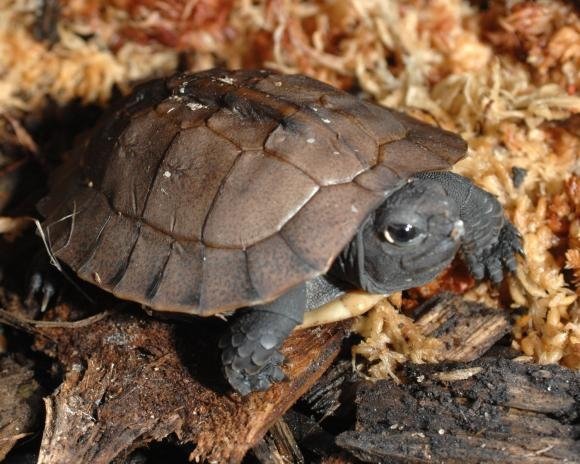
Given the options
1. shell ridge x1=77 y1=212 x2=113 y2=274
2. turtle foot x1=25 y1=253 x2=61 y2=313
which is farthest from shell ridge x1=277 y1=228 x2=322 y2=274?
turtle foot x1=25 y1=253 x2=61 y2=313

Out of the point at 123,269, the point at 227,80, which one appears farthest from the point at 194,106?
the point at 123,269

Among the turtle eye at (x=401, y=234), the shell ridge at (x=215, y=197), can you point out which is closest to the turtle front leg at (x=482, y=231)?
the turtle eye at (x=401, y=234)

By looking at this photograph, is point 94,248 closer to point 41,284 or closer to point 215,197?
point 41,284

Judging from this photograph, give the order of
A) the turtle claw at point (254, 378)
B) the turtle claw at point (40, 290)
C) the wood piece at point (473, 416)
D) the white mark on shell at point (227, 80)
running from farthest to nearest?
the turtle claw at point (40, 290) < the white mark on shell at point (227, 80) < the turtle claw at point (254, 378) < the wood piece at point (473, 416)

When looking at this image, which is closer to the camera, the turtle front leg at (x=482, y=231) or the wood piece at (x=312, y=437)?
the wood piece at (x=312, y=437)

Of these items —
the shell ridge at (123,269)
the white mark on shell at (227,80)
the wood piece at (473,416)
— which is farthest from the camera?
the white mark on shell at (227,80)

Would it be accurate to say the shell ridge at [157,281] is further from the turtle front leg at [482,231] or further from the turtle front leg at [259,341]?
the turtle front leg at [482,231]

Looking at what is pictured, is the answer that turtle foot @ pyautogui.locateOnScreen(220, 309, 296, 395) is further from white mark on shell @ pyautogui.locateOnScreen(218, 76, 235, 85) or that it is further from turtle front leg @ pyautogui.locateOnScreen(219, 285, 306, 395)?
white mark on shell @ pyautogui.locateOnScreen(218, 76, 235, 85)
